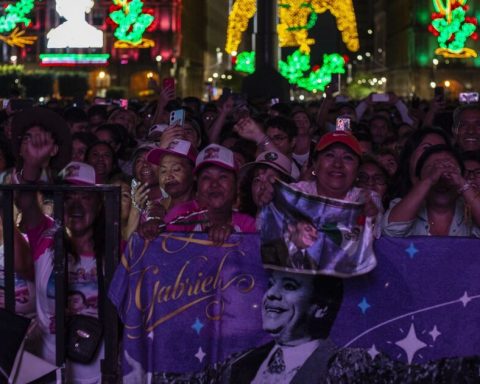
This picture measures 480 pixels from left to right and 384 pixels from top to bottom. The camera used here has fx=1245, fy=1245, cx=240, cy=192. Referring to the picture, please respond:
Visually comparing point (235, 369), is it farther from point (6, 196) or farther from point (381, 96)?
point (381, 96)

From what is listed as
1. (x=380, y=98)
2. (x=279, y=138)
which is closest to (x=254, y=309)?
(x=279, y=138)

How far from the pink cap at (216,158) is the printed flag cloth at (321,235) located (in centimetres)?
115

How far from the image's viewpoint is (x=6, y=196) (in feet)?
21.1

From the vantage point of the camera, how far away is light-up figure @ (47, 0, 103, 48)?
7319 cm

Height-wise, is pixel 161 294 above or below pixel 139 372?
above

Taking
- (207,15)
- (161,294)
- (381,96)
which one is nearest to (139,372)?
(161,294)

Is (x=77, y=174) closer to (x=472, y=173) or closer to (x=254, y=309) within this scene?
(x=254, y=309)

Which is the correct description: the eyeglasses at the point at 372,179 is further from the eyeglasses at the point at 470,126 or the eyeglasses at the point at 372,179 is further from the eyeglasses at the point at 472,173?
the eyeglasses at the point at 470,126

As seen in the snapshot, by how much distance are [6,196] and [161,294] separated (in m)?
0.95

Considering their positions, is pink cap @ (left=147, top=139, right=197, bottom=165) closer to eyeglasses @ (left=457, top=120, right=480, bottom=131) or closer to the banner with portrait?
the banner with portrait

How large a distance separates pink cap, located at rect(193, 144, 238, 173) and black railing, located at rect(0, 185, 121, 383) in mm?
953

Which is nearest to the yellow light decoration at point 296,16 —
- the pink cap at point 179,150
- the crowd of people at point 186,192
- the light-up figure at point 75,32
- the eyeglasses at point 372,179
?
the light-up figure at point 75,32

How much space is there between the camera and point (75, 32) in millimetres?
75750

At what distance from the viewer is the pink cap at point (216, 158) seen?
7.20 metres
